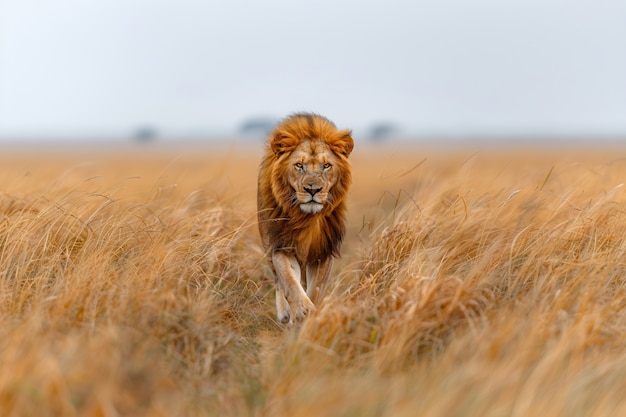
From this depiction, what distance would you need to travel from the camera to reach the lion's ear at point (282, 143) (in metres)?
5.43

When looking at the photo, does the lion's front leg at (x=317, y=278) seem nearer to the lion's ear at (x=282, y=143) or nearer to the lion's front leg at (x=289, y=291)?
the lion's front leg at (x=289, y=291)

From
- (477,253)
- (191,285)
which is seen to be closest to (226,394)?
(191,285)

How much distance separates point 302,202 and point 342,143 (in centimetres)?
47

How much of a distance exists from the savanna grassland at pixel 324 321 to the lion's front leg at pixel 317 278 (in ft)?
0.97

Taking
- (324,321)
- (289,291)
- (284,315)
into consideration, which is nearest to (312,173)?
(289,291)

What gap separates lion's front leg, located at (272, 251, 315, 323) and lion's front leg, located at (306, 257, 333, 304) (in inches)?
4.8

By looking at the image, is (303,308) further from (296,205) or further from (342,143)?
(342,143)

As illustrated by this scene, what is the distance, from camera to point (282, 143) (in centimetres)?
545

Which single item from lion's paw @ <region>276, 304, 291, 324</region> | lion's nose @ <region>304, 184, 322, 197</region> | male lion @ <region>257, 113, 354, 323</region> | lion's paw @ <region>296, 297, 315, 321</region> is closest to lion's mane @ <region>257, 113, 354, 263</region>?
male lion @ <region>257, 113, 354, 323</region>

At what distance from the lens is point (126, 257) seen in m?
5.42

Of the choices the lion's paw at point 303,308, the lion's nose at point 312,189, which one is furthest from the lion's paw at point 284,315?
the lion's nose at point 312,189

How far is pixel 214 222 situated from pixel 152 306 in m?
2.62

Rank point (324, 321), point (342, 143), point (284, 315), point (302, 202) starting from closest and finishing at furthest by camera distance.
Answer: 1. point (324, 321)
2. point (302, 202)
3. point (342, 143)
4. point (284, 315)

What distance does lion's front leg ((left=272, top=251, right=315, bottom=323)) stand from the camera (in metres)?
5.28
